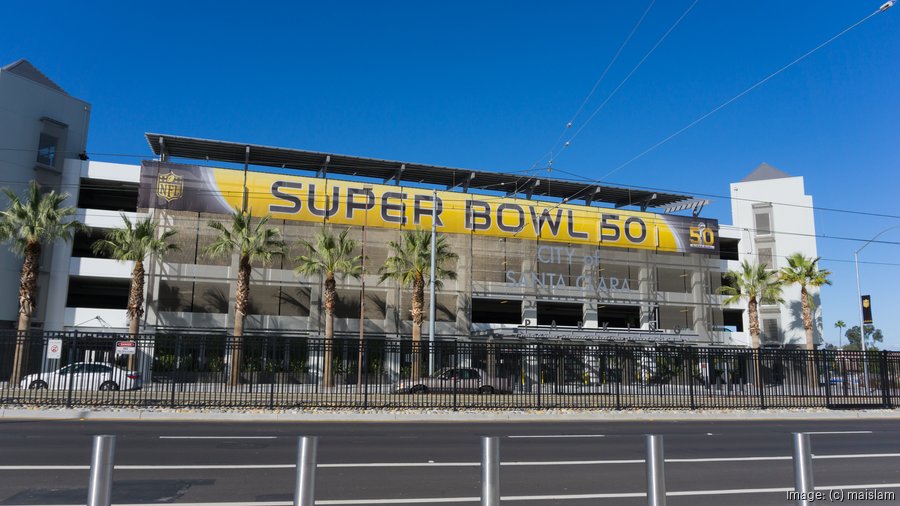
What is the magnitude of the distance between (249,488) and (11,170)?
36.6 meters

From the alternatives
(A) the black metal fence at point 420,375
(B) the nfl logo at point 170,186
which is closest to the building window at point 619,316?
(A) the black metal fence at point 420,375

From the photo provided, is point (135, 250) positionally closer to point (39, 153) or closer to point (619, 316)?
point (39, 153)

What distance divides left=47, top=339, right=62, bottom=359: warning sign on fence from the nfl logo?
21.2 meters

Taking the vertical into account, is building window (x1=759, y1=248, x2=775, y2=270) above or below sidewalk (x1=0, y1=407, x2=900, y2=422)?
above

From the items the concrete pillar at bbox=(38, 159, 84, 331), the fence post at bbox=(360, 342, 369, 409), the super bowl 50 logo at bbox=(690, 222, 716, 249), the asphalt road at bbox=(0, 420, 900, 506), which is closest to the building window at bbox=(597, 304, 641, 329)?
the super bowl 50 logo at bbox=(690, 222, 716, 249)

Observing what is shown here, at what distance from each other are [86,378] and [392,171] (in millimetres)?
29362

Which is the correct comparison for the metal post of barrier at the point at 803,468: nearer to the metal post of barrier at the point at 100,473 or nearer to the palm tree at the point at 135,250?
the metal post of barrier at the point at 100,473

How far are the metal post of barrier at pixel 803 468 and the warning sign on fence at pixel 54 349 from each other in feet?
64.8

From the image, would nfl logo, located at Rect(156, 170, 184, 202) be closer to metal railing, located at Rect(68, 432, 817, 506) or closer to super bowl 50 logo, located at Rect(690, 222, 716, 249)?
super bowl 50 logo, located at Rect(690, 222, 716, 249)

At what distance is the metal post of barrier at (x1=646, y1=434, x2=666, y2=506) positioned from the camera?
4.68m

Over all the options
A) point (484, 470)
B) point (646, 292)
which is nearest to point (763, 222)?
point (646, 292)

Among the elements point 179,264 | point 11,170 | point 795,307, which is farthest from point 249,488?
point 795,307

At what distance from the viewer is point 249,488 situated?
8391mm

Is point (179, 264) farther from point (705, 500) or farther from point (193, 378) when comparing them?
point (705, 500)
